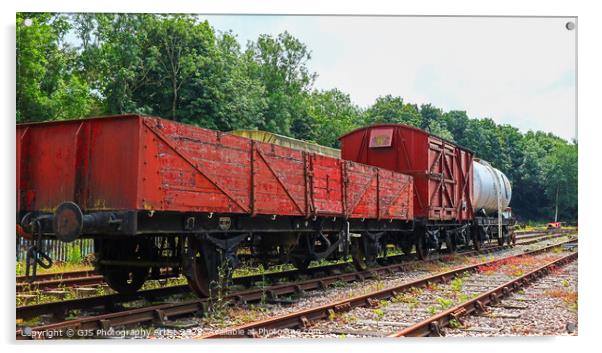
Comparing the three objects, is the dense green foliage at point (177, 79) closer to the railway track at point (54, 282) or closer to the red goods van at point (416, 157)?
the red goods van at point (416, 157)

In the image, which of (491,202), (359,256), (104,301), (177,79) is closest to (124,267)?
(104,301)

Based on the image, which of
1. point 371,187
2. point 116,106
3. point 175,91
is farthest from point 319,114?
point 116,106

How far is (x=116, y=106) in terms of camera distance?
11.1 m

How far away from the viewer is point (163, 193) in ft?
24.9

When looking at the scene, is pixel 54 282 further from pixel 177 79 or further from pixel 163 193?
pixel 163 193

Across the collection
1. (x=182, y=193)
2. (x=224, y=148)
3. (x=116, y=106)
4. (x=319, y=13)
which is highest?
(x=319, y=13)

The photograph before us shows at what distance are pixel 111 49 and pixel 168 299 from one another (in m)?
4.38

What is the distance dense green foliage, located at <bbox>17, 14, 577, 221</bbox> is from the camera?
8.45 meters

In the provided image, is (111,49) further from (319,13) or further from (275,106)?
(275,106)

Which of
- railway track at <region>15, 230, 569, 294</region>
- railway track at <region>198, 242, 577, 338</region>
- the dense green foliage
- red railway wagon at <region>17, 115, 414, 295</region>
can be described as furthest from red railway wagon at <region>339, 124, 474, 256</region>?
railway track at <region>15, 230, 569, 294</region>

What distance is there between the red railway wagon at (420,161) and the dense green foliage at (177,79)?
96 cm

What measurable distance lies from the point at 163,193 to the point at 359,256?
7470 mm

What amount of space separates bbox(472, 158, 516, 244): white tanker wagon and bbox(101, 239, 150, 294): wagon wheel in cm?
1380

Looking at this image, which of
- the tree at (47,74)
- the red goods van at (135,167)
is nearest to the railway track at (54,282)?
the red goods van at (135,167)
